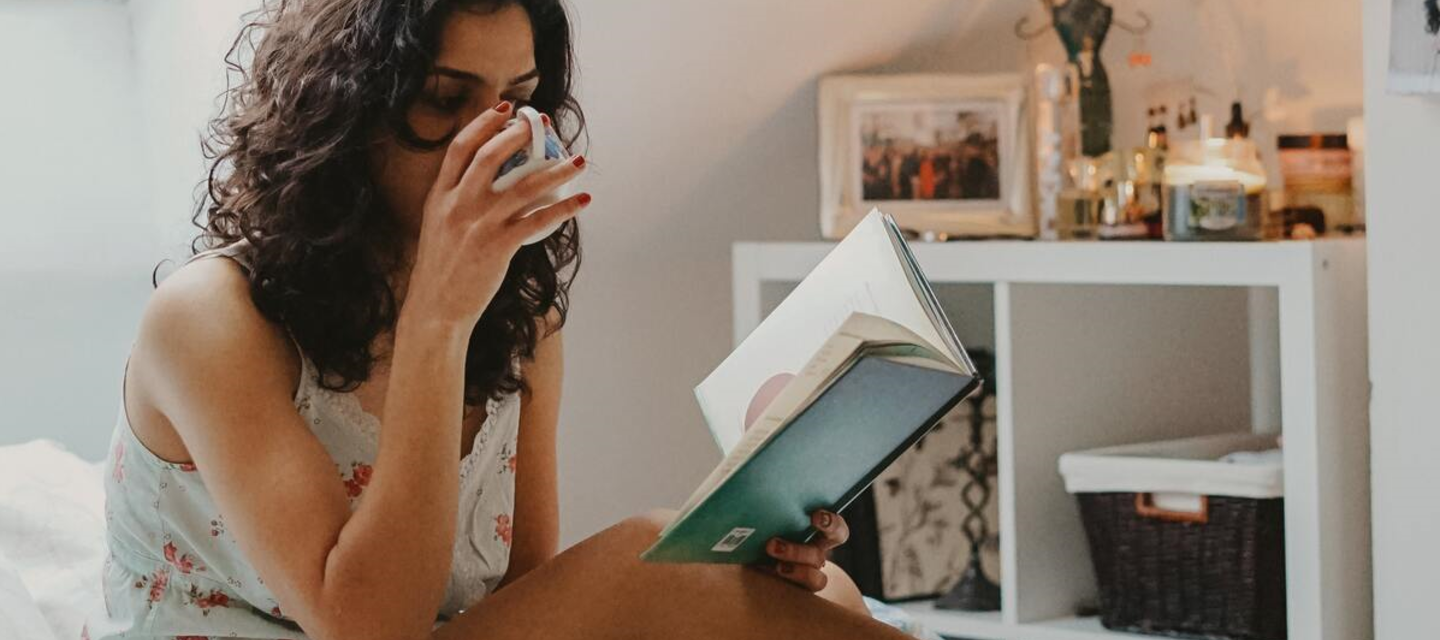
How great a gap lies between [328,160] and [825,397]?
0.41 meters

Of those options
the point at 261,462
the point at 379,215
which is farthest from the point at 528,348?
the point at 261,462

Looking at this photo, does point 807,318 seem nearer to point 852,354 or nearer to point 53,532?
point 852,354

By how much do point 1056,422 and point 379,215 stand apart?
3.24 ft

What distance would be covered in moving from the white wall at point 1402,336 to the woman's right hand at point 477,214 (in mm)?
890

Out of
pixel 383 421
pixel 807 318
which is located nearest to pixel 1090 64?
pixel 807 318

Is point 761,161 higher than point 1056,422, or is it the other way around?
point 761,161

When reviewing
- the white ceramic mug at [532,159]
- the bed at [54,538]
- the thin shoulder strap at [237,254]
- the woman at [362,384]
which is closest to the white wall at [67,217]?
the bed at [54,538]

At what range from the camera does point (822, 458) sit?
1.05 metres

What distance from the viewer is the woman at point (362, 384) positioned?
1.08m

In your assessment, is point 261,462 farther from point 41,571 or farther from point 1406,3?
point 1406,3

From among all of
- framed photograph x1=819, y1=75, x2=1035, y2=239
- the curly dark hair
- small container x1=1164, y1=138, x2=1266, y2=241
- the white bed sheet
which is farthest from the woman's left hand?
framed photograph x1=819, y1=75, x2=1035, y2=239

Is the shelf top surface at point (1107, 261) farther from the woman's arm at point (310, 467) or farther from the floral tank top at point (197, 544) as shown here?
the woman's arm at point (310, 467)

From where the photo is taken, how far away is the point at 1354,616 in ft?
5.70

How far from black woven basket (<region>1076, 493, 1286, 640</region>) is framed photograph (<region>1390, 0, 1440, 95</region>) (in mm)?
455
